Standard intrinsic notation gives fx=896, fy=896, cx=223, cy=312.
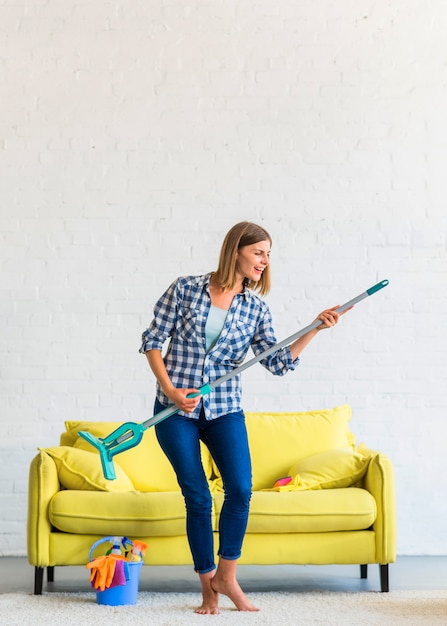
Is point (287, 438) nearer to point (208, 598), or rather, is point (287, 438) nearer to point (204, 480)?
point (204, 480)

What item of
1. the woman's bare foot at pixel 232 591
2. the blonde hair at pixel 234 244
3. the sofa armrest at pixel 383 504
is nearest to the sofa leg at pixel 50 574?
the woman's bare foot at pixel 232 591

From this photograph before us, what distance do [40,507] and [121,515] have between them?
309 millimetres

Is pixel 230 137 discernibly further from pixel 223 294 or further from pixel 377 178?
pixel 223 294

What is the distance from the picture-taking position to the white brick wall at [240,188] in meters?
4.50

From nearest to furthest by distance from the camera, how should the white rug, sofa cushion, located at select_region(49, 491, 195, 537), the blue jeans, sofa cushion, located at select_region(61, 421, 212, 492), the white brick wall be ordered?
the white rug
the blue jeans
sofa cushion, located at select_region(49, 491, 195, 537)
sofa cushion, located at select_region(61, 421, 212, 492)
the white brick wall

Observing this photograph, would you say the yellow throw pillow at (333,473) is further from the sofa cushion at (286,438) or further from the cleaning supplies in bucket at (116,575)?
the cleaning supplies in bucket at (116,575)

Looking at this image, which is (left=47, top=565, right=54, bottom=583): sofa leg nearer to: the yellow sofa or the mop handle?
the yellow sofa

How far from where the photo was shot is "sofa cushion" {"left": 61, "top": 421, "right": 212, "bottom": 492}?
12.4ft

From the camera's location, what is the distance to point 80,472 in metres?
3.48

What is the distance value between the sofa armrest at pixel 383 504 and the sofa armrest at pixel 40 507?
1.23 meters

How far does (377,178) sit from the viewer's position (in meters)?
4.59

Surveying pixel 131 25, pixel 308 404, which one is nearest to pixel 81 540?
pixel 308 404

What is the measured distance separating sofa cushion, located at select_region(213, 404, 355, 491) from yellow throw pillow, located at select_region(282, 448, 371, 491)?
9.3 inches

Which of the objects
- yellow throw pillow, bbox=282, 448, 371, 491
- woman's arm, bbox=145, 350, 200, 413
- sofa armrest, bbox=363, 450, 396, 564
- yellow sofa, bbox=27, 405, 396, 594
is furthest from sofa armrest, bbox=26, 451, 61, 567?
sofa armrest, bbox=363, 450, 396, 564
